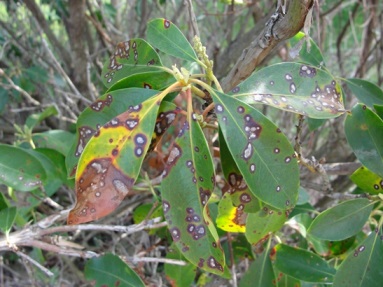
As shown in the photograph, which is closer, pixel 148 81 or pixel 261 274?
pixel 148 81

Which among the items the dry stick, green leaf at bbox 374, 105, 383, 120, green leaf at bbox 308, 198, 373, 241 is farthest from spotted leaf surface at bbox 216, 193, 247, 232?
green leaf at bbox 374, 105, 383, 120

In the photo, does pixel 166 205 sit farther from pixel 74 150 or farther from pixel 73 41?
pixel 73 41

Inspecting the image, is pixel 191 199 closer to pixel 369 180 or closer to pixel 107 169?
pixel 107 169

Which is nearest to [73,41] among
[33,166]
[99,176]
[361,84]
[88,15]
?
[88,15]

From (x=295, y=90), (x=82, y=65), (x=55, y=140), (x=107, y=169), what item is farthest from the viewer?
(x=82, y=65)

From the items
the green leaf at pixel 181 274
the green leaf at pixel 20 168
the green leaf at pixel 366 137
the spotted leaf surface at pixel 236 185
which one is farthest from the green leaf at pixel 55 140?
the green leaf at pixel 366 137

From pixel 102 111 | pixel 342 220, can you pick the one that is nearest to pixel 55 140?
pixel 102 111
